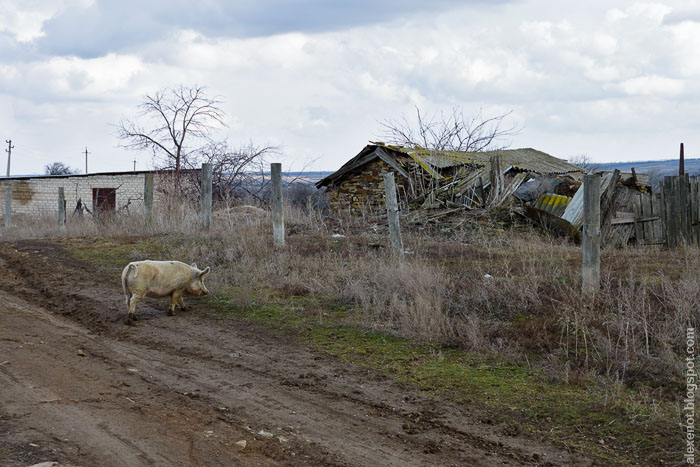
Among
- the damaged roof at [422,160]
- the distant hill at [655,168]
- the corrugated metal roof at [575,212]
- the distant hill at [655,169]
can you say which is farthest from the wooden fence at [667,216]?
the damaged roof at [422,160]

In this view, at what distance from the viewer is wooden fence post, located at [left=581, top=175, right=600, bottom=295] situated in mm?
8266

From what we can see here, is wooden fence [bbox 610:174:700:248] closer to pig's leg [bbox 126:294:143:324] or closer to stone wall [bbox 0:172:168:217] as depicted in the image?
pig's leg [bbox 126:294:143:324]

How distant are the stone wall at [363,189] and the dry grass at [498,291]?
235 inches

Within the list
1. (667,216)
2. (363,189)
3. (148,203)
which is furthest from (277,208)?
(363,189)

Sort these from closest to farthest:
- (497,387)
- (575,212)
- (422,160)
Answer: (497,387), (575,212), (422,160)

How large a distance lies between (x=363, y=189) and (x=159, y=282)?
14.3 m

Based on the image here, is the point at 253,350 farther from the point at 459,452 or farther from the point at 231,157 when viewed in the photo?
the point at 231,157

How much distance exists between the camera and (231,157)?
27.8 m

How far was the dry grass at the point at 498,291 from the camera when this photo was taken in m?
6.62

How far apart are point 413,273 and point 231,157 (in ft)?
64.6

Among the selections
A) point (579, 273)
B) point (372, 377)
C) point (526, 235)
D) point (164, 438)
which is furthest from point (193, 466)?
point (526, 235)

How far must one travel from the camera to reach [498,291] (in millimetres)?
8688

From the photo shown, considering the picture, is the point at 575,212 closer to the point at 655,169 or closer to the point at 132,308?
the point at 132,308

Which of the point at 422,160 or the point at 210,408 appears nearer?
the point at 210,408
